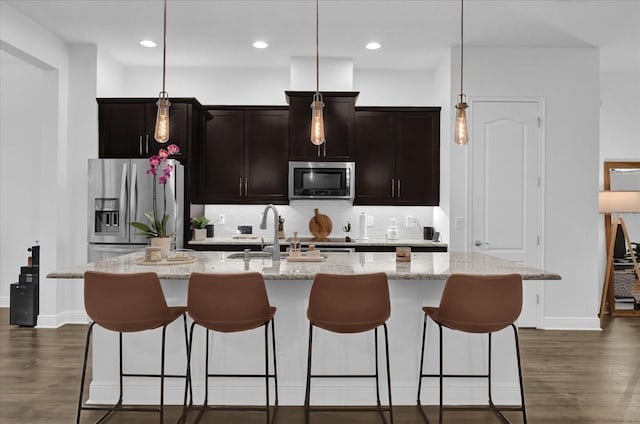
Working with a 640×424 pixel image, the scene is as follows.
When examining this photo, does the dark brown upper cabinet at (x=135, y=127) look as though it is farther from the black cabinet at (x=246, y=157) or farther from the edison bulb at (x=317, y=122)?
the edison bulb at (x=317, y=122)

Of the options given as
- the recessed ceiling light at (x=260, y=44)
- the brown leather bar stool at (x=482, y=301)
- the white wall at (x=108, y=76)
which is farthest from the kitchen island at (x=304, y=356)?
the white wall at (x=108, y=76)

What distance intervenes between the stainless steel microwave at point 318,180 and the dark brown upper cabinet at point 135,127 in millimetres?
1221

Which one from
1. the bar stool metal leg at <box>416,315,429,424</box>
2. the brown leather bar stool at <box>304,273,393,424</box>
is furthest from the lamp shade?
the brown leather bar stool at <box>304,273,393,424</box>

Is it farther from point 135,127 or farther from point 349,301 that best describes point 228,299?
point 135,127

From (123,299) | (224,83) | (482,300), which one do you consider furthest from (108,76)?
(482,300)

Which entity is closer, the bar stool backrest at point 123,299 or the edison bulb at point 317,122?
the bar stool backrest at point 123,299

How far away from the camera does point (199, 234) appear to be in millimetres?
5059

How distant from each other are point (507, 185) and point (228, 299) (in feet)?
11.7

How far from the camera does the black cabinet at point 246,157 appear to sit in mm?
5242

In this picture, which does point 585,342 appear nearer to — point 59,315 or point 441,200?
point 441,200

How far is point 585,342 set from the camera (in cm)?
428

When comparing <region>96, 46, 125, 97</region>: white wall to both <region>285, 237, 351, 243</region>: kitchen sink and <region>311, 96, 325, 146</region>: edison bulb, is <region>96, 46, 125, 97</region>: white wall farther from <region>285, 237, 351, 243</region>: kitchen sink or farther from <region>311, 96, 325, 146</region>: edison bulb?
<region>311, 96, 325, 146</region>: edison bulb

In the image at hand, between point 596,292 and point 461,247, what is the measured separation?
1506 millimetres

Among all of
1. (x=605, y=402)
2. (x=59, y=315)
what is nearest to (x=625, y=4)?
(x=605, y=402)
